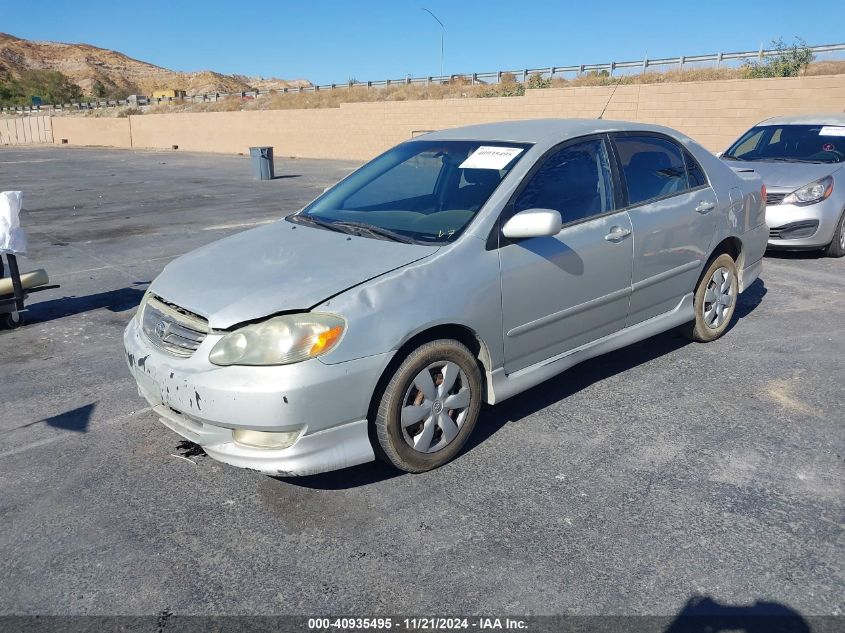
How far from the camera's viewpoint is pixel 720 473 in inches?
135

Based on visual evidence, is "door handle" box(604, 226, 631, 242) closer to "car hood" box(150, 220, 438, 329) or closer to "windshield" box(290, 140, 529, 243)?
"windshield" box(290, 140, 529, 243)

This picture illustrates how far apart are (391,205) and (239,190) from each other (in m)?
14.4

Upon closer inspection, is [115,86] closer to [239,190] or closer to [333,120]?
[333,120]

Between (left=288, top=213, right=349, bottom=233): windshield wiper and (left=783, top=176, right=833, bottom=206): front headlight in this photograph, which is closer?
(left=288, top=213, right=349, bottom=233): windshield wiper

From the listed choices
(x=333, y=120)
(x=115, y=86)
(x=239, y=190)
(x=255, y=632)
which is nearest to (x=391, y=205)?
(x=255, y=632)

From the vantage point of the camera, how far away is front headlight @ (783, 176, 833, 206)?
309 inches

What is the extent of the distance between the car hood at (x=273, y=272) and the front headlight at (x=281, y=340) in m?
0.06

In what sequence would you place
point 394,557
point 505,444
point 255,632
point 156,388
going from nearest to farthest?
point 255,632 < point 394,557 < point 156,388 < point 505,444

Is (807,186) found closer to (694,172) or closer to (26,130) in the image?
(694,172)

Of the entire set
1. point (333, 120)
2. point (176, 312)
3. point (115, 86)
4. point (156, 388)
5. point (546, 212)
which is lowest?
point (156, 388)

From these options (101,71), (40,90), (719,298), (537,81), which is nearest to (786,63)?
(537,81)

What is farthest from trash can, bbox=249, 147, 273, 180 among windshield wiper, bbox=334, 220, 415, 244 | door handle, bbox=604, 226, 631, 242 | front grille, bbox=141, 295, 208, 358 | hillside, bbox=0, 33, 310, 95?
hillside, bbox=0, 33, 310, 95

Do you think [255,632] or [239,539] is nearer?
[255,632]

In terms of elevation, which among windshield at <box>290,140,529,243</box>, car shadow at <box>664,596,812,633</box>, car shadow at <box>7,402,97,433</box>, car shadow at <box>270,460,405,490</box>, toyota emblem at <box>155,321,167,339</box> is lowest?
car shadow at <box>664,596,812,633</box>
